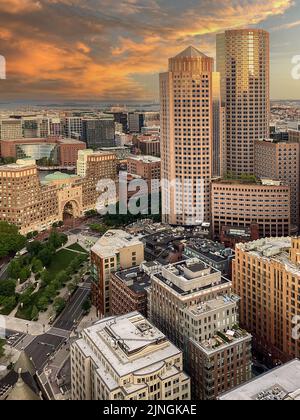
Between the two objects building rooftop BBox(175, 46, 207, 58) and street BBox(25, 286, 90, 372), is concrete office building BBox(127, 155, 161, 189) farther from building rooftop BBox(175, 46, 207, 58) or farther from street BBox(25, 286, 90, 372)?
street BBox(25, 286, 90, 372)

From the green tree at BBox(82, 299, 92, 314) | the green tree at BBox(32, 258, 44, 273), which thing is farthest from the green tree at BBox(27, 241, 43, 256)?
the green tree at BBox(82, 299, 92, 314)

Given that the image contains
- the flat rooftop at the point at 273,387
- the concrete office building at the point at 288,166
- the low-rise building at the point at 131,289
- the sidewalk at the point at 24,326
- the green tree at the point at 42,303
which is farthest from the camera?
the concrete office building at the point at 288,166

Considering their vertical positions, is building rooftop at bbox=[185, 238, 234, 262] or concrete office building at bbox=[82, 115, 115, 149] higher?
concrete office building at bbox=[82, 115, 115, 149]

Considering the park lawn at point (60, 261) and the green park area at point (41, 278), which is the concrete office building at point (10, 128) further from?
the park lawn at point (60, 261)

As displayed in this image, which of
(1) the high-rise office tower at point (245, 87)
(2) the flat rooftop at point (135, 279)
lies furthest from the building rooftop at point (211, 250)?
(1) the high-rise office tower at point (245, 87)

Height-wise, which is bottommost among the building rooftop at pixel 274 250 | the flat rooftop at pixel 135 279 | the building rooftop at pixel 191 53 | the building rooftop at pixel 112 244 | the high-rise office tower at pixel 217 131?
the flat rooftop at pixel 135 279

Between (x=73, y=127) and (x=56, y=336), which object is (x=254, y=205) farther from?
(x=73, y=127)
